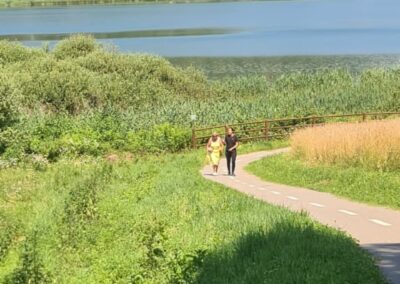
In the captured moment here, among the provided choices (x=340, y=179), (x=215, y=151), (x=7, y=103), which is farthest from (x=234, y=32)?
(x=340, y=179)

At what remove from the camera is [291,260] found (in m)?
9.89

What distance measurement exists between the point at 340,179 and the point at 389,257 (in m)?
9.22

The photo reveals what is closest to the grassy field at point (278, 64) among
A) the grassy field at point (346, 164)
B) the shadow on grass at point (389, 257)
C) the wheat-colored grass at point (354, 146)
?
the wheat-colored grass at point (354, 146)

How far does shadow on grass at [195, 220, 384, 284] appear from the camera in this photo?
9.23m

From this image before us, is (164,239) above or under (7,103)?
under

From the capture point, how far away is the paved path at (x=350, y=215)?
37.0ft

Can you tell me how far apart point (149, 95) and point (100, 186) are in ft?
119

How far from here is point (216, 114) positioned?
4159cm

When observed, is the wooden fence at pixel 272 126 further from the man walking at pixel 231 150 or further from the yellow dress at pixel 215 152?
the man walking at pixel 231 150

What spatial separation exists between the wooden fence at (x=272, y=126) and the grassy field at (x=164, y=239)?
526 inches

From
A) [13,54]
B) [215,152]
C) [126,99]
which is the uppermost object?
[13,54]

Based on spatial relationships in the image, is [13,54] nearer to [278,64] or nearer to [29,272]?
[278,64]

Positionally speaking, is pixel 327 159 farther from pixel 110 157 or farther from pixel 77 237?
pixel 110 157

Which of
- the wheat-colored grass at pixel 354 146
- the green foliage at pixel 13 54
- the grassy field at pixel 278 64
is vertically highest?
the green foliage at pixel 13 54
